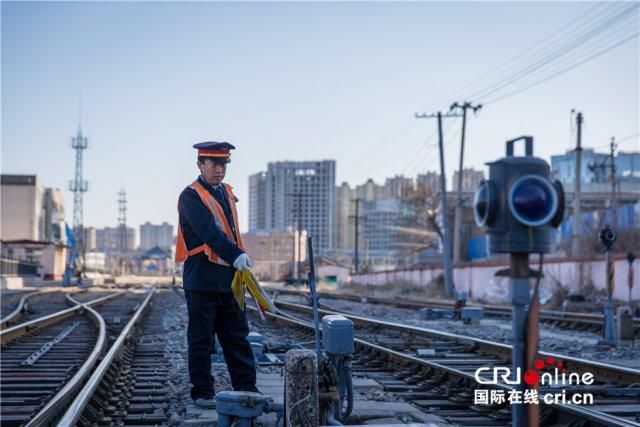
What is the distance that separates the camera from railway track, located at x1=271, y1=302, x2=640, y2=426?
18.7 feet

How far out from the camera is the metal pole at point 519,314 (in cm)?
297

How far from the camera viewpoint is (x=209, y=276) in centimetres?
554

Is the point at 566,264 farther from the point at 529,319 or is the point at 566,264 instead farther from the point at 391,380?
the point at 529,319

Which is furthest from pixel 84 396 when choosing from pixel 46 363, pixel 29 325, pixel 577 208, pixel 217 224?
pixel 577 208

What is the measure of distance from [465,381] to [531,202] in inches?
173

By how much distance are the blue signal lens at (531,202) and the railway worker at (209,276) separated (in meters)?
2.74

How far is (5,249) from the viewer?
66438mm

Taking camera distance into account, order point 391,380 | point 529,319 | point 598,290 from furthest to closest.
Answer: point 598,290 → point 391,380 → point 529,319

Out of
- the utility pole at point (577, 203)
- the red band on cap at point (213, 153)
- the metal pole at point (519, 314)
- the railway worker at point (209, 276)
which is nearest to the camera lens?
the metal pole at point (519, 314)

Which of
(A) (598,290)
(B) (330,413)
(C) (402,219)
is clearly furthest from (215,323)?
(C) (402,219)

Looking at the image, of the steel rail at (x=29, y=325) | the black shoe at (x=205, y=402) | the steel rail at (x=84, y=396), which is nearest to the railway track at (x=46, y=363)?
the steel rail at (x=29, y=325)

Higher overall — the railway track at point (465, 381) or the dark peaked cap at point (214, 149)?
the dark peaked cap at point (214, 149)

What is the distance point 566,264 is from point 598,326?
12911 mm

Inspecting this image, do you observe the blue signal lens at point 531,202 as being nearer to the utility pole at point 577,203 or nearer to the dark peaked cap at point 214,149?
the dark peaked cap at point 214,149
